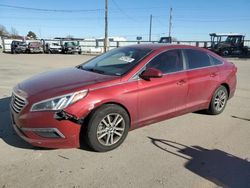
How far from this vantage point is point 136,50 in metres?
4.88

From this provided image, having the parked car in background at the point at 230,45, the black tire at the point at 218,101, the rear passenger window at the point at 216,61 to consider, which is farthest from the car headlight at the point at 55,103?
the parked car in background at the point at 230,45

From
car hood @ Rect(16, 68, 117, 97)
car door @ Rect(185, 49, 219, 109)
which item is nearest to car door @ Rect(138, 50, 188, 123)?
car door @ Rect(185, 49, 219, 109)

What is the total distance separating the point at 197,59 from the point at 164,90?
1240mm

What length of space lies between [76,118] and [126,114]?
0.80 meters

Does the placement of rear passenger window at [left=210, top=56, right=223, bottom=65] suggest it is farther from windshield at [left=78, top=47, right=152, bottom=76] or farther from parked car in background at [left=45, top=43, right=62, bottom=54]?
parked car in background at [left=45, top=43, right=62, bottom=54]

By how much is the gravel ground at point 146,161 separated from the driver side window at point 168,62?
1.07m

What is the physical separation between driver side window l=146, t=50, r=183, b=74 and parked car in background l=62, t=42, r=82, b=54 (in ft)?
100

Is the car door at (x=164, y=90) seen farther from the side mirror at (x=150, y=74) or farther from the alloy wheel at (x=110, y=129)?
the alloy wheel at (x=110, y=129)

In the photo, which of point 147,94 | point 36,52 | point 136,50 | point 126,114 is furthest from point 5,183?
point 36,52

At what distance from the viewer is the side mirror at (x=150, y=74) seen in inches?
163

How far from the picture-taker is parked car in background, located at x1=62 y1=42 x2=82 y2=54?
34.1m

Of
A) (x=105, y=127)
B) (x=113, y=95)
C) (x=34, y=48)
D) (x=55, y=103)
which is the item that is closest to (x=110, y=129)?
(x=105, y=127)

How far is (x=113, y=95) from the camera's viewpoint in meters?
3.86

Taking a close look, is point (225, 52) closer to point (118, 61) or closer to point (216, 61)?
point (216, 61)
